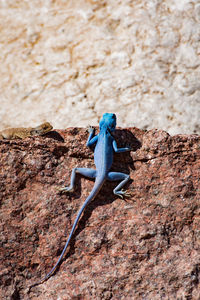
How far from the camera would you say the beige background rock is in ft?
23.1

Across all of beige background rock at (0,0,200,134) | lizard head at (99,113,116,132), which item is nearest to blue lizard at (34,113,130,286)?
lizard head at (99,113,116,132)

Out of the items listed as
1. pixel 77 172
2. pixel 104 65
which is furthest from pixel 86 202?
pixel 104 65

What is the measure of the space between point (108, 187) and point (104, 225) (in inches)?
19.2

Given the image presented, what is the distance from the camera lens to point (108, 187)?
4254mm

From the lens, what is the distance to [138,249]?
3793mm

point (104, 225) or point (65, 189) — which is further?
point (65, 189)

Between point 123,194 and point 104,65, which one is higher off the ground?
point 104,65

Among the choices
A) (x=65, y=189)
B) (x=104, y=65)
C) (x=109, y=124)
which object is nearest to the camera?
Result: (x=65, y=189)

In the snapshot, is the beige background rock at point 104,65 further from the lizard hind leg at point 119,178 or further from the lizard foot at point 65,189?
the lizard foot at point 65,189

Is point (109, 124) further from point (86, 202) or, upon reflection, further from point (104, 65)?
point (104, 65)

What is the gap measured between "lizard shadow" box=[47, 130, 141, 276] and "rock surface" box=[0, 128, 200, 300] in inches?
0.4

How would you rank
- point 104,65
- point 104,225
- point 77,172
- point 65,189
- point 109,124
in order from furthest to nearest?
point 104,65 < point 109,124 < point 77,172 < point 65,189 < point 104,225

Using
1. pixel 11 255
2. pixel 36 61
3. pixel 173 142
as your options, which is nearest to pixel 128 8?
pixel 36 61

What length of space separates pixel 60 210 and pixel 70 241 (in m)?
0.34
